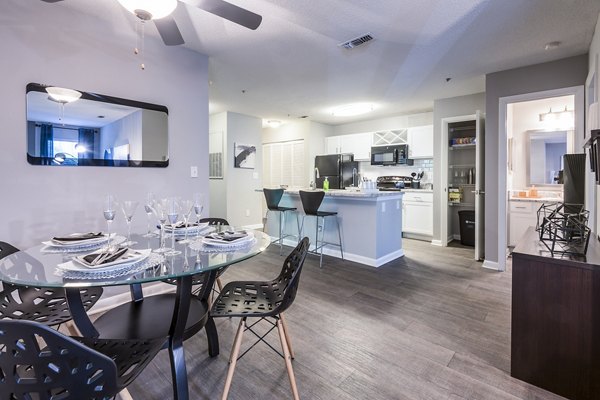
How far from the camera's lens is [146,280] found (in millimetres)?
1131

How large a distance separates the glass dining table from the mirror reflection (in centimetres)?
519

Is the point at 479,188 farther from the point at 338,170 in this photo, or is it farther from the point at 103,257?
the point at 103,257

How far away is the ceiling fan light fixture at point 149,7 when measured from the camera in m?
1.63

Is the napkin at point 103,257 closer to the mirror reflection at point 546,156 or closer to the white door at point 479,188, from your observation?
the white door at point 479,188

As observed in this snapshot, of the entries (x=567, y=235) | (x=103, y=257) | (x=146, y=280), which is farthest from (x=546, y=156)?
(x=103, y=257)

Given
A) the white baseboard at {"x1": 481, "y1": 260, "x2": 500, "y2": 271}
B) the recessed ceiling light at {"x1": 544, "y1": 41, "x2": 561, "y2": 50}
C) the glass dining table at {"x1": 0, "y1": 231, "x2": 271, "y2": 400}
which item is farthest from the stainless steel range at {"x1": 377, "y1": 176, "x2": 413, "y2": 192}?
the glass dining table at {"x1": 0, "y1": 231, "x2": 271, "y2": 400}

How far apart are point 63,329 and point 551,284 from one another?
329cm

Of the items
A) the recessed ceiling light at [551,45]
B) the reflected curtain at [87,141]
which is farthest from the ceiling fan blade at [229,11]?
the recessed ceiling light at [551,45]

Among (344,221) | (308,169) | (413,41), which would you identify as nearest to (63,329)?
(344,221)

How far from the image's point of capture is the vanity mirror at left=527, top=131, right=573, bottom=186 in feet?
14.9

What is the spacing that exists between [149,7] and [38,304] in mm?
1794

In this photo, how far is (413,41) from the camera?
280cm

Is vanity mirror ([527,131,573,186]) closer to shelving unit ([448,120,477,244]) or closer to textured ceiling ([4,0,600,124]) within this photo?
shelving unit ([448,120,477,244])

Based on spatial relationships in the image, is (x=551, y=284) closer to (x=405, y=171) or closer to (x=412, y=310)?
(x=412, y=310)
